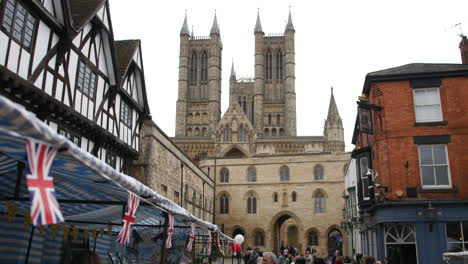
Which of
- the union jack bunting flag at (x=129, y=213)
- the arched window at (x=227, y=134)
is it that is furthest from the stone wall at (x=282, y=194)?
the union jack bunting flag at (x=129, y=213)

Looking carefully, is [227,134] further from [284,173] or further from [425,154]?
[425,154]

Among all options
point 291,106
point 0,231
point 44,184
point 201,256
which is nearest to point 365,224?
point 201,256

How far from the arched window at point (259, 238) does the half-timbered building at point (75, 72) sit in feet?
89.2

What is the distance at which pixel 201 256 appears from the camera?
18.9 meters

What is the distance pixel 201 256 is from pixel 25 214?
476 inches

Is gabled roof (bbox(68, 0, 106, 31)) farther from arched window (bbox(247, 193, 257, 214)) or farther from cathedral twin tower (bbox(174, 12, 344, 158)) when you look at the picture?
cathedral twin tower (bbox(174, 12, 344, 158))

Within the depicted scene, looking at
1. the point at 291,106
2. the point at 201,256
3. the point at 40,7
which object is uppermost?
the point at 291,106

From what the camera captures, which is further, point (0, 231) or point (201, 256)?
point (201, 256)

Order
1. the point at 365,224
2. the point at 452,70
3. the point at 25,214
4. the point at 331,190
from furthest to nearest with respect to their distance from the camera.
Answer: the point at 331,190
the point at 365,224
the point at 452,70
the point at 25,214

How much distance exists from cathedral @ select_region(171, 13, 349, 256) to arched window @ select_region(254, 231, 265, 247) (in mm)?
99

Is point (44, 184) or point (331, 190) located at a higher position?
point (331, 190)

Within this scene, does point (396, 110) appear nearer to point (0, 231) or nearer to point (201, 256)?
point (201, 256)

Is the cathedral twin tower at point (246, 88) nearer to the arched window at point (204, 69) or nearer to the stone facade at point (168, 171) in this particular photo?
the arched window at point (204, 69)

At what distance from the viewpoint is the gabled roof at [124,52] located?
667 inches
